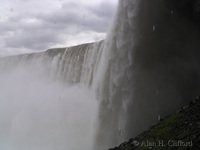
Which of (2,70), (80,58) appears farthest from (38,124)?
(2,70)

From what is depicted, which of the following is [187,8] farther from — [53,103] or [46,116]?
[53,103]

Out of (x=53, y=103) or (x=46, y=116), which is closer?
(x=46, y=116)

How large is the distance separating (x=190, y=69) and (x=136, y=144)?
7103 mm

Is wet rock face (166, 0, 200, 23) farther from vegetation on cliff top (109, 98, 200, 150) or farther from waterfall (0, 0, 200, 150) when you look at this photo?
vegetation on cliff top (109, 98, 200, 150)

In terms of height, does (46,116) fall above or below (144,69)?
above

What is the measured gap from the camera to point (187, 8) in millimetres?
15602

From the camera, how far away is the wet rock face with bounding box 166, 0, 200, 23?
1519cm

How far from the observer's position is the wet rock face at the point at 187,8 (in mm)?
15191

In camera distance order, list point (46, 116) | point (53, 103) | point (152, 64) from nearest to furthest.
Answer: point (152, 64)
point (46, 116)
point (53, 103)

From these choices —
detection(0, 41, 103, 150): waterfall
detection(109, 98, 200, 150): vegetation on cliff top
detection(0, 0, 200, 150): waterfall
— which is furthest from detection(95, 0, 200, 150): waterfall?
detection(109, 98, 200, 150): vegetation on cliff top

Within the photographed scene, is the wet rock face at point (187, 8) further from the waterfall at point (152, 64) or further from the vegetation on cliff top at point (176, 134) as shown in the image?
the vegetation on cliff top at point (176, 134)

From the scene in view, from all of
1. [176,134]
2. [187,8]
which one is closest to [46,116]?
[187,8]

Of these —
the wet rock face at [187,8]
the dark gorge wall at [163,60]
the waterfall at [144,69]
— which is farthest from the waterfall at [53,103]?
the wet rock face at [187,8]

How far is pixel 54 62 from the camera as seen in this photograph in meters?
30.5
